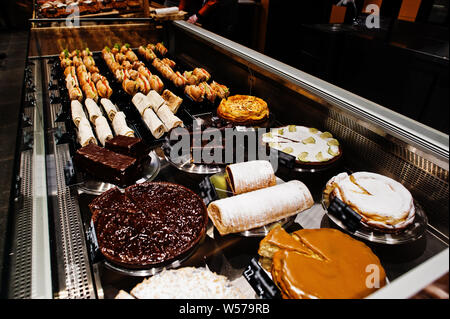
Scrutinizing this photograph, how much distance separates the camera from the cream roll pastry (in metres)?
1.60

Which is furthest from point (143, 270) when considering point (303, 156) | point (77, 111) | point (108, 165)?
point (77, 111)

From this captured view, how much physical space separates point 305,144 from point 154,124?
51.2 inches

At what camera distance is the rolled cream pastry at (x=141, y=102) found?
285cm

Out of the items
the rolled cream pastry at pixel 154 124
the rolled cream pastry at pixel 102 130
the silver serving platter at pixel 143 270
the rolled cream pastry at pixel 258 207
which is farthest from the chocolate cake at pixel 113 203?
the rolled cream pastry at pixel 154 124

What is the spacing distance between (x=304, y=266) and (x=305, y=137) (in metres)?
1.20

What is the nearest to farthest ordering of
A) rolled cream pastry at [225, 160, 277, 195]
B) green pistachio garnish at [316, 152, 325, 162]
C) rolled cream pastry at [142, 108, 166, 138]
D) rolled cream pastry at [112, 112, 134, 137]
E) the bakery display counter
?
the bakery display counter
rolled cream pastry at [225, 160, 277, 195]
green pistachio garnish at [316, 152, 325, 162]
rolled cream pastry at [112, 112, 134, 137]
rolled cream pastry at [142, 108, 166, 138]

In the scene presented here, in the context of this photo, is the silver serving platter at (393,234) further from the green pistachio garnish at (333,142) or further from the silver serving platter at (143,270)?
the silver serving platter at (143,270)

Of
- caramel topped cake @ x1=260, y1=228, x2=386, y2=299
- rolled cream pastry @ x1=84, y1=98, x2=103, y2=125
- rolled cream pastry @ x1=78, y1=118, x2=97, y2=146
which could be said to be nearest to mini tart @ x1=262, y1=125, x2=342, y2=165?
caramel topped cake @ x1=260, y1=228, x2=386, y2=299

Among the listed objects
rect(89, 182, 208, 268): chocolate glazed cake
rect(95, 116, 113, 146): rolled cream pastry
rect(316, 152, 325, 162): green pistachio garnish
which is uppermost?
rect(316, 152, 325, 162): green pistachio garnish

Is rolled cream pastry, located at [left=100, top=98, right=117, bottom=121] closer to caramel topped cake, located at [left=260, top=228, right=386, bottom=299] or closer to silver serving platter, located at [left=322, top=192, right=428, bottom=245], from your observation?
caramel topped cake, located at [left=260, top=228, right=386, bottom=299]

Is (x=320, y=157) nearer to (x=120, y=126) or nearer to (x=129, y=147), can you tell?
(x=129, y=147)

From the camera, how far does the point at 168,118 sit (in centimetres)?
272

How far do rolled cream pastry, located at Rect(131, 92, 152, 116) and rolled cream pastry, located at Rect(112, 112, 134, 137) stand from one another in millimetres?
218
